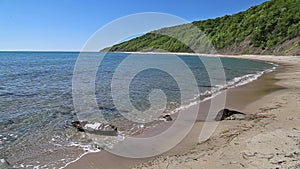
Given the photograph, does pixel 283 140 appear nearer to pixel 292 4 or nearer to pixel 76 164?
pixel 76 164

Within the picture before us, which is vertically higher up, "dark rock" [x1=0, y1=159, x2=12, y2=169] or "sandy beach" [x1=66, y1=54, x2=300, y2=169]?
"sandy beach" [x1=66, y1=54, x2=300, y2=169]

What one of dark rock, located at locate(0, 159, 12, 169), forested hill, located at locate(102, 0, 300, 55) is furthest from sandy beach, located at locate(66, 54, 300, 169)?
forested hill, located at locate(102, 0, 300, 55)

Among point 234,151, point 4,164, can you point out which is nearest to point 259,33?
point 234,151

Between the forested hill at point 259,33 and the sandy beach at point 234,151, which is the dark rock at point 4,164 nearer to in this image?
the sandy beach at point 234,151

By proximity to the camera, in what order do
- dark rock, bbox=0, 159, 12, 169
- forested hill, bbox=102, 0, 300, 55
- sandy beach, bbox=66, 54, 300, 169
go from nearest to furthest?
sandy beach, bbox=66, 54, 300, 169, dark rock, bbox=0, 159, 12, 169, forested hill, bbox=102, 0, 300, 55

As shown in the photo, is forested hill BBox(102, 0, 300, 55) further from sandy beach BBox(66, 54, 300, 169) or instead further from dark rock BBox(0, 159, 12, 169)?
dark rock BBox(0, 159, 12, 169)

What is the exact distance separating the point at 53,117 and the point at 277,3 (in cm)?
10686

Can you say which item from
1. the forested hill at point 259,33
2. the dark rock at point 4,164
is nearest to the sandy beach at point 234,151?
the dark rock at point 4,164

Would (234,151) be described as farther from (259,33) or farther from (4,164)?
(259,33)

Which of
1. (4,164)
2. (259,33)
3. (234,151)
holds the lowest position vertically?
(4,164)

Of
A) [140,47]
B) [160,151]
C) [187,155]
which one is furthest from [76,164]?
[140,47]

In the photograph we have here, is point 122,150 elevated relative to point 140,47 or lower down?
lower down

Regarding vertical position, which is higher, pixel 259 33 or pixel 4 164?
pixel 259 33

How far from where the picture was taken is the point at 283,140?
582cm
